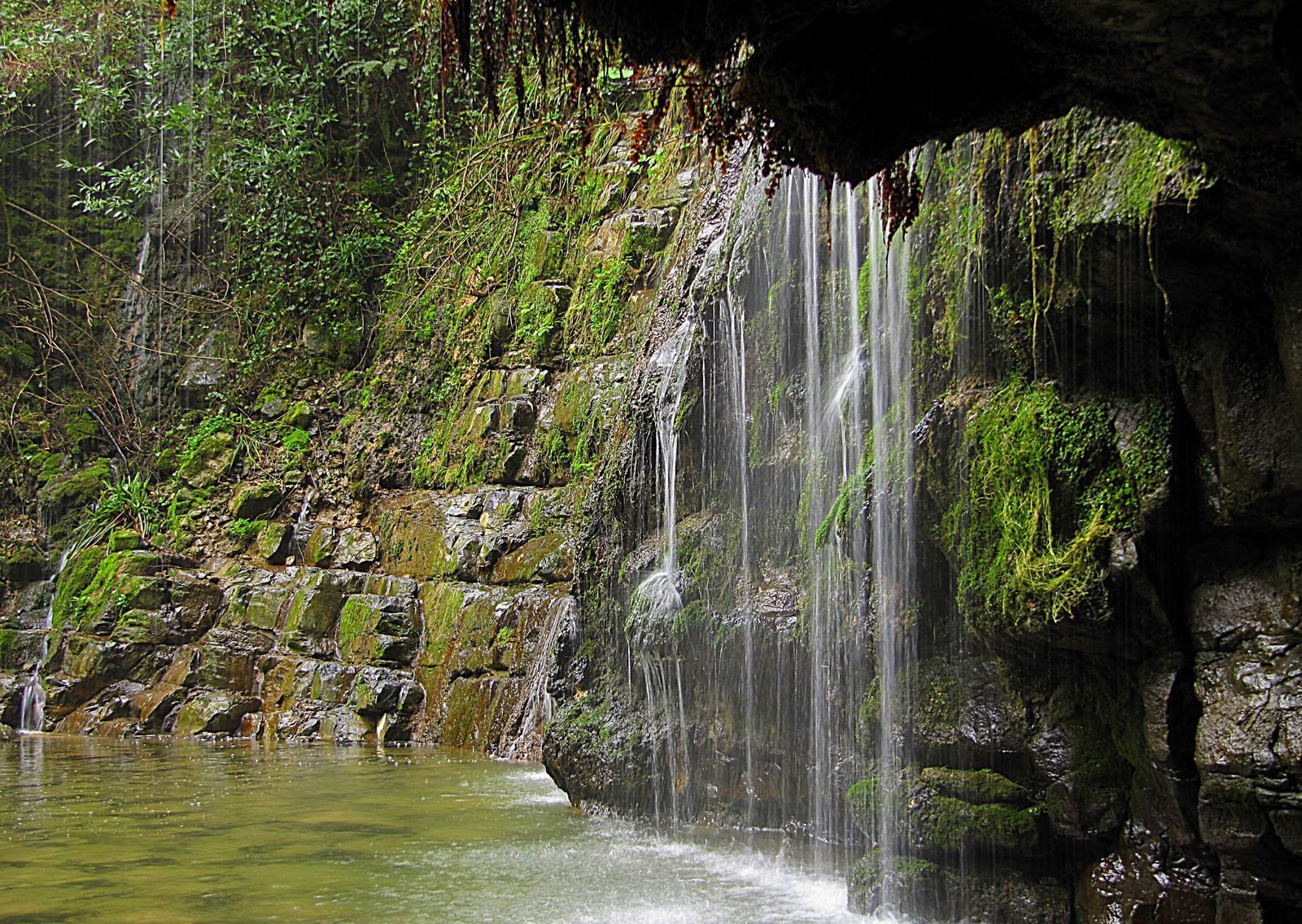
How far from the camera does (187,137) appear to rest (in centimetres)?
1919

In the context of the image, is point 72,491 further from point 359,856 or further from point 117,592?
point 359,856

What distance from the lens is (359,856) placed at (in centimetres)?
635

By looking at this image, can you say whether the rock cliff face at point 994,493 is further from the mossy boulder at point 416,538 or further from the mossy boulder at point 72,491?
the mossy boulder at point 72,491

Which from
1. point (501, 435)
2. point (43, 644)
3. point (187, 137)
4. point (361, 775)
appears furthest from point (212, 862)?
point (187, 137)

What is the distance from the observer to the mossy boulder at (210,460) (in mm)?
16250

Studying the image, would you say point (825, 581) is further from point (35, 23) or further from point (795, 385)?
point (35, 23)

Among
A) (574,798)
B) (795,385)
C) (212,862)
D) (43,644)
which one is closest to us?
(212,862)

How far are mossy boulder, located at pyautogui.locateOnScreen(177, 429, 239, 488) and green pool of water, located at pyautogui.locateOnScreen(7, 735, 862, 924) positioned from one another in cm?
688

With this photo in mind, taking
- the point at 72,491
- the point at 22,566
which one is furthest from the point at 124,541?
the point at 72,491

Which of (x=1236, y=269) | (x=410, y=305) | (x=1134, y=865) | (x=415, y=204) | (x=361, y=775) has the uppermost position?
(x=415, y=204)

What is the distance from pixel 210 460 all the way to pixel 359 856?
11.7 m

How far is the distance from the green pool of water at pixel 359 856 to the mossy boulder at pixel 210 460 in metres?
6.88

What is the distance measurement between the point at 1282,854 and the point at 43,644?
1534 centimetres

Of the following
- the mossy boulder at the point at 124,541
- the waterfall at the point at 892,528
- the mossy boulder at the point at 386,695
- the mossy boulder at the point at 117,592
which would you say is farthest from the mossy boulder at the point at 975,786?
the mossy boulder at the point at 124,541
